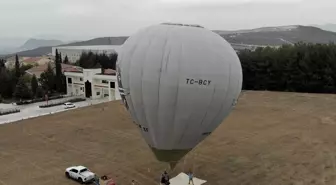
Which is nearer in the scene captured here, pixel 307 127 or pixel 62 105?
pixel 307 127

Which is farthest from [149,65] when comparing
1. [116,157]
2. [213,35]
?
[116,157]

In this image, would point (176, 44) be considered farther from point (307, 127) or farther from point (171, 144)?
point (307, 127)

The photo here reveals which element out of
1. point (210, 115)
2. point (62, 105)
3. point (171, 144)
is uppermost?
point (210, 115)

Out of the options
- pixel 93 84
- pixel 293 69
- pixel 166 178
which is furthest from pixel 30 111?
pixel 293 69

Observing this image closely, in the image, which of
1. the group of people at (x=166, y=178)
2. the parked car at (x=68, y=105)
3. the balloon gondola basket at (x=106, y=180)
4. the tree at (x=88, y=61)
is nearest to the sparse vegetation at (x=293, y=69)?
the parked car at (x=68, y=105)

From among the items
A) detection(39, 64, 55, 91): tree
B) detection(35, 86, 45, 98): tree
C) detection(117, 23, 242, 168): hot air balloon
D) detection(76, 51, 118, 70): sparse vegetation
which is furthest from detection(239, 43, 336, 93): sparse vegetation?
detection(117, 23, 242, 168): hot air balloon

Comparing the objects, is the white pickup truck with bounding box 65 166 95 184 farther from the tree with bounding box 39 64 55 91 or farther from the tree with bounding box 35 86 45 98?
the tree with bounding box 39 64 55 91
